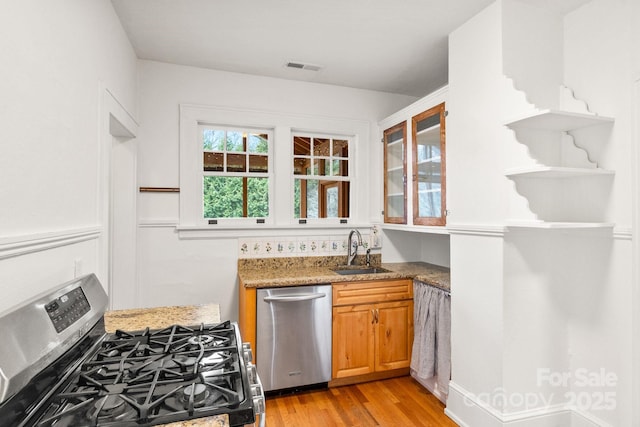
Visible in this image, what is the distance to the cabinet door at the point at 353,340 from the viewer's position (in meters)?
2.72

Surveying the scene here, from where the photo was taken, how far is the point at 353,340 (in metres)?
2.76

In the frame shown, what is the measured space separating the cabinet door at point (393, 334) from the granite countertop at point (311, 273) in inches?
10.6

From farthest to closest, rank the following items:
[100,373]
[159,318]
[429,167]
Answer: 1. [429,167]
2. [159,318]
3. [100,373]

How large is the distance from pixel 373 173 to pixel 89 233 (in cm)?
257

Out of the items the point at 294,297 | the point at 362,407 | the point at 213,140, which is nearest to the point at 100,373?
the point at 294,297

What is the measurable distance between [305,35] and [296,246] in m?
1.79

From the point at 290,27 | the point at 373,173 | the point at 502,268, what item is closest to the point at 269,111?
the point at 290,27

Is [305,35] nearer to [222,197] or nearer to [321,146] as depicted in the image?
[321,146]

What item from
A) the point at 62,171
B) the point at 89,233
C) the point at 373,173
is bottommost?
the point at 89,233

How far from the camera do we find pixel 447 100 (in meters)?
2.43

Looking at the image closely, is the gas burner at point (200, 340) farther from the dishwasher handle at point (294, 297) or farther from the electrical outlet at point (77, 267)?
the dishwasher handle at point (294, 297)

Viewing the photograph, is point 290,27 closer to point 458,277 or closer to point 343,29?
point 343,29

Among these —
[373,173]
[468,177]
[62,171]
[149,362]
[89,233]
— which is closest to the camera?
[149,362]

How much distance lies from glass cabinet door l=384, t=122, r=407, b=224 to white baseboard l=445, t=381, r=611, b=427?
1.42m
